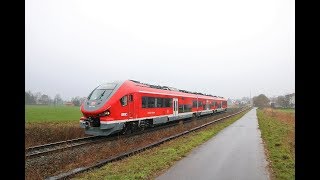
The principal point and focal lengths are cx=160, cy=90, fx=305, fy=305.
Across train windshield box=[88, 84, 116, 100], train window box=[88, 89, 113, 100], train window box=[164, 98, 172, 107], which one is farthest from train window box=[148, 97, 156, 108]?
train window box=[88, 89, 113, 100]

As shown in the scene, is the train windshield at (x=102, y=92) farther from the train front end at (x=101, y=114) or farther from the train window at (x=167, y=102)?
the train window at (x=167, y=102)

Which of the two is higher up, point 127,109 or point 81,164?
point 127,109

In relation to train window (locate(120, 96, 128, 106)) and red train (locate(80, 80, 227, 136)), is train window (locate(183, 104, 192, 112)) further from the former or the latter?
train window (locate(120, 96, 128, 106))

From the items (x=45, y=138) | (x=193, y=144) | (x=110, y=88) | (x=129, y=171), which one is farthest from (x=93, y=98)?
(x=129, y=171)

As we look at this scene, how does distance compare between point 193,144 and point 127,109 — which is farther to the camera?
point 127,109

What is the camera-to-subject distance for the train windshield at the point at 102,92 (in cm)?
1620

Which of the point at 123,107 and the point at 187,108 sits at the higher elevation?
the point at 123,107

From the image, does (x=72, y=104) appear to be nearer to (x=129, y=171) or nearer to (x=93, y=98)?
(x=93, y=98)

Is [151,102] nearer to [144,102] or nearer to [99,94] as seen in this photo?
[144,102]

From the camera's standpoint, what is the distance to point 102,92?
1644 cm

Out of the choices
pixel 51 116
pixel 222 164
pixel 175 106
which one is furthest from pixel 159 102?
pixel 51 116

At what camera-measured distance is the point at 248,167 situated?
9.09 m
